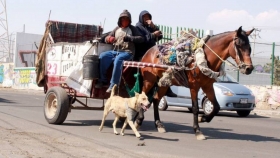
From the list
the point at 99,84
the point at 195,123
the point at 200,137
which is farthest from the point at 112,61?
the point at 200,137

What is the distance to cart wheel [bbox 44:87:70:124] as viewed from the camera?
1100 centimetres

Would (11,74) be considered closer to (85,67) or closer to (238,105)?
(238,105)

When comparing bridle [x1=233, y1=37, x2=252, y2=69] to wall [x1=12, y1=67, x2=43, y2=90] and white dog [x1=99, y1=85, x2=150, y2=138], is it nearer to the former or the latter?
white dog [x1=99, y1=85, x2=150, y2=138]

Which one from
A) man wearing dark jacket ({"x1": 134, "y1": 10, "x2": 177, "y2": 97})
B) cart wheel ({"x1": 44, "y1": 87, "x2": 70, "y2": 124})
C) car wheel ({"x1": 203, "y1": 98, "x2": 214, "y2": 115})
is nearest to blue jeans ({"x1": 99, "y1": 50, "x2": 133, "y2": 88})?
man wearing dark jacket ({"x1": 134, "y1": 10, "x2": 177, "y2": 97})

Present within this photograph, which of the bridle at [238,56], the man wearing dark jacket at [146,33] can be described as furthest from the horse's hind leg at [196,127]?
the man wearing dark jacket at [146,33]

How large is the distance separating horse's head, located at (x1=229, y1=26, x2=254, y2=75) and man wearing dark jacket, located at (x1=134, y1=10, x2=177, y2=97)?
8.41 feet

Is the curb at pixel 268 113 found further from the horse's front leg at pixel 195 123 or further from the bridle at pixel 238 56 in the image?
the bridle at pixel 238 56

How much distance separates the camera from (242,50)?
9.23m

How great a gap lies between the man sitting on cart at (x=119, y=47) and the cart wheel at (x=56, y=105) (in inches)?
33.0

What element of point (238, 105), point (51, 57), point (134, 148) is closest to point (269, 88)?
point (238, 105)

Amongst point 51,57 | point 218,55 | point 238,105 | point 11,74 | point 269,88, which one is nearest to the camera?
point 218,55

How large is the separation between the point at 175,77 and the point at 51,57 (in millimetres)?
3716

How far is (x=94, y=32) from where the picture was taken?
13.4 m

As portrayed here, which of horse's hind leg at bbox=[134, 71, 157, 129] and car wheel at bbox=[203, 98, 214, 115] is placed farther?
car wheel at bbox=[203, 98, 214, 115]
